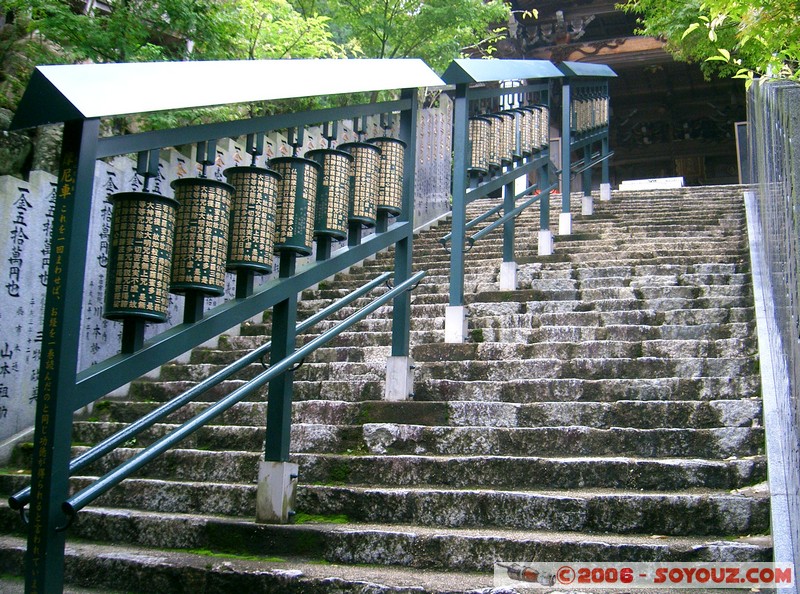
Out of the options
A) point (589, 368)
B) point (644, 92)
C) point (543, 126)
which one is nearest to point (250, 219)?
point (589, 368)

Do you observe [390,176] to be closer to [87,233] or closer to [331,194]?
[331,194]

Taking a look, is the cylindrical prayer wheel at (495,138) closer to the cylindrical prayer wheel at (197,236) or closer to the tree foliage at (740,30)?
the tree foliage at (740,30)

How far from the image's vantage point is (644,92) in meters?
20.8

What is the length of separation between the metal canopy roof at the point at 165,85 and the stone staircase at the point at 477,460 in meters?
2.01

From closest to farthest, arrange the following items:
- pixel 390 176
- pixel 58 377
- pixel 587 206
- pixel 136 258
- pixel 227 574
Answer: pixel 58 377
pixel 136 258
pixel 227 574
pixel 390 176
pixel 587 206

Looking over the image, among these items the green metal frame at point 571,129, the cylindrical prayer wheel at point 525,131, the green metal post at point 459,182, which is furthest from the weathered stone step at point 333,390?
the green metal frame at point 571,129

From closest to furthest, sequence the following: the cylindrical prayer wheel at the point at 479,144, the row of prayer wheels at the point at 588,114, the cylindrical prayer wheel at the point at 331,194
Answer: the cylindrical prayer wheel at the point at 331,194 < the cylindrical prayer wheel at the point at 479,144 < the row of prayer wheels at the point at 588,114

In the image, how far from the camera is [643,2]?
1206 cm

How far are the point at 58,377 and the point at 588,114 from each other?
968 centimetres

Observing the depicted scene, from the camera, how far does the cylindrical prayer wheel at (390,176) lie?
189 inches

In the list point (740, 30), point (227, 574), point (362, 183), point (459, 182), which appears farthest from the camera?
point (459, 182)

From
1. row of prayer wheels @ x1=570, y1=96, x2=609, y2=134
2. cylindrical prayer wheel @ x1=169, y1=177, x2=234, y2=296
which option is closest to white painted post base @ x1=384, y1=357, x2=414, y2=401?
cylindrical prayer wheel @ x1=169, y1=177, x2=234, y2=296

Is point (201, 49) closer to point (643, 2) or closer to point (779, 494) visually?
point (643, 2)

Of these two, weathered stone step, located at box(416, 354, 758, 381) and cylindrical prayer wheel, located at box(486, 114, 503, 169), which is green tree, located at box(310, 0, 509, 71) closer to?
cylindrical prayer wheel, located at box(486, 114, 503, 169)
